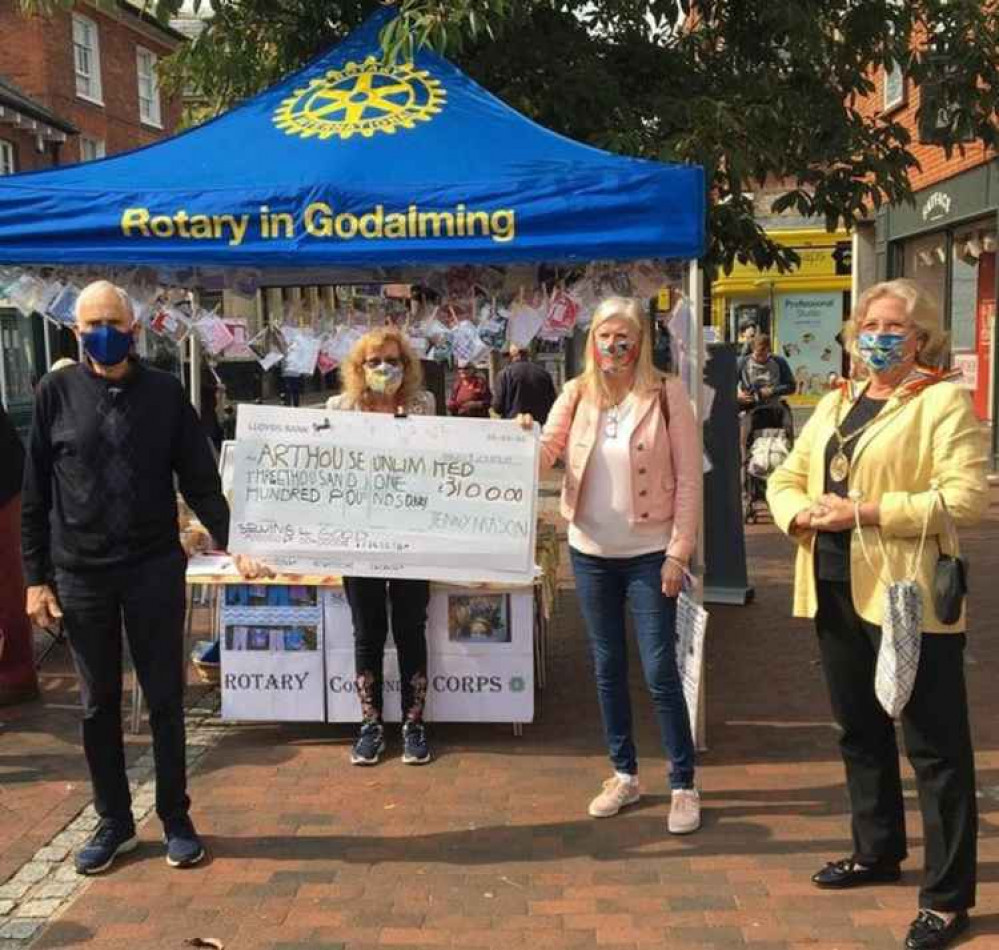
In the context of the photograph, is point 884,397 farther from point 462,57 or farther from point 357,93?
point 462,57

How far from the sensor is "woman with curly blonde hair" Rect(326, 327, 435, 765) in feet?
14.9

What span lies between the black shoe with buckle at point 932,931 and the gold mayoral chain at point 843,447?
1246 mm

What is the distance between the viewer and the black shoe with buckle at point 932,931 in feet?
9.99

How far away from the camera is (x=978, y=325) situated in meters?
13.3

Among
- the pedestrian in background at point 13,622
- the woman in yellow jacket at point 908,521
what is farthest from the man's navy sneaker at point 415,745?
the pedestrian in background at point 13,622

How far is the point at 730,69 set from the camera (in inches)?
264

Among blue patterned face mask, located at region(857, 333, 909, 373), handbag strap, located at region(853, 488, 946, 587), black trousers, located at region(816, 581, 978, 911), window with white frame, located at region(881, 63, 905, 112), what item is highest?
window with white frame, located at region(881, 63, 905, 112)

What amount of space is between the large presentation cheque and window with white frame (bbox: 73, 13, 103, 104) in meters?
25.5

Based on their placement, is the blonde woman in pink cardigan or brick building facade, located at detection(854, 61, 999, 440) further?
brick building facade, located at detection(854, 61, 999, 440)

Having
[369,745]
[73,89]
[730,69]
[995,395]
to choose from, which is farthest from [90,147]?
[369,745]

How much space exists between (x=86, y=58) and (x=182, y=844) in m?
27.5

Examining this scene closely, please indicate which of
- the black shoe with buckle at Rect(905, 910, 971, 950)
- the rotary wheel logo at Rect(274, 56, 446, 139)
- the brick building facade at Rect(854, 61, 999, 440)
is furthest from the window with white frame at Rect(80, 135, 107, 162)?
the black shoe with buckle at Rect(905, 910, 971, 950)

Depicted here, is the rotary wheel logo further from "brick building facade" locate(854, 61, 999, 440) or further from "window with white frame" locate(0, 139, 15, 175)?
"window with white frame" locate(0, 139, 15, 175)

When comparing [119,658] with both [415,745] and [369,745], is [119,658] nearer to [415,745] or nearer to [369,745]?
[369,745]
